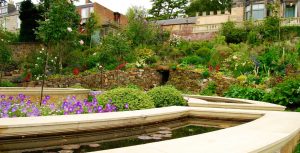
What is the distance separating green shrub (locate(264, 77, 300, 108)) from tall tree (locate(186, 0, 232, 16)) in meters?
32.5

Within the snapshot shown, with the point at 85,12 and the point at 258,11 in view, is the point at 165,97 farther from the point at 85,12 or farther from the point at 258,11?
the point at 85,12

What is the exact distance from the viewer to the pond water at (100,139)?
332 centimetres

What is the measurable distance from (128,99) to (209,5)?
38.3 meters

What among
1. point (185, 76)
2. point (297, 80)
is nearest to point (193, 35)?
point (185, 76)

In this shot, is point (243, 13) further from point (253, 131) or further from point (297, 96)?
point (253, 131)

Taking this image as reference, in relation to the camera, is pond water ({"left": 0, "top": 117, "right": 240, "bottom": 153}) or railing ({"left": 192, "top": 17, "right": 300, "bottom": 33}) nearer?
pond water ({"left": 0, "top": 117, "right": 240, "bottom": 153})

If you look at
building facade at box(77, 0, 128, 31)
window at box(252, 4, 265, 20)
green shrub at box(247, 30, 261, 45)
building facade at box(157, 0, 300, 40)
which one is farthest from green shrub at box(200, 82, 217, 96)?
building facade at box(77, 0, 128, 31)

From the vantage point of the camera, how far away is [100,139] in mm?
3857

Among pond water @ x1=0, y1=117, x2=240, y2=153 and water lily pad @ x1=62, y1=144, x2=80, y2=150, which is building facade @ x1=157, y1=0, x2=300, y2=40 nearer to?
pond water @ x1=0, y1=117, x2=240, y2=153

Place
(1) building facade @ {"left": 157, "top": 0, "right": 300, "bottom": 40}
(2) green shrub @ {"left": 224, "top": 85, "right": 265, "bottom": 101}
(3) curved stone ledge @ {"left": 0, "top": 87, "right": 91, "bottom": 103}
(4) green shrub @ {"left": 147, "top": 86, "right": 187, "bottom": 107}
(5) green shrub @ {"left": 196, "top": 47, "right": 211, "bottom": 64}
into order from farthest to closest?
(1) building facade @ {"left": 157, "top": 0, "right": 300, "bottom": 40} < (5) green shrub @ {"left": 196, "top": 47, "right": 211, "bottom": 64} < (2) green shrub @ {"left": 224, "top": 85, "right": 265, "bottom": 101} < (3) curved stone ledge @ {"left": 0, "top": 87, "right": 91, "bottom": 103} < (4) green shrub @ {"left": 147, "top": 86, "right": 187, "bottom": 107}

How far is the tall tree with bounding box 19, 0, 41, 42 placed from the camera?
2912 centimetres

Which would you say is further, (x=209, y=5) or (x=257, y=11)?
(x=209, y=5)

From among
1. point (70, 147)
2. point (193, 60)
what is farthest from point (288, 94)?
point (193, 60)

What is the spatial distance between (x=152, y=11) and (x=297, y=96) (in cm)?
3854
